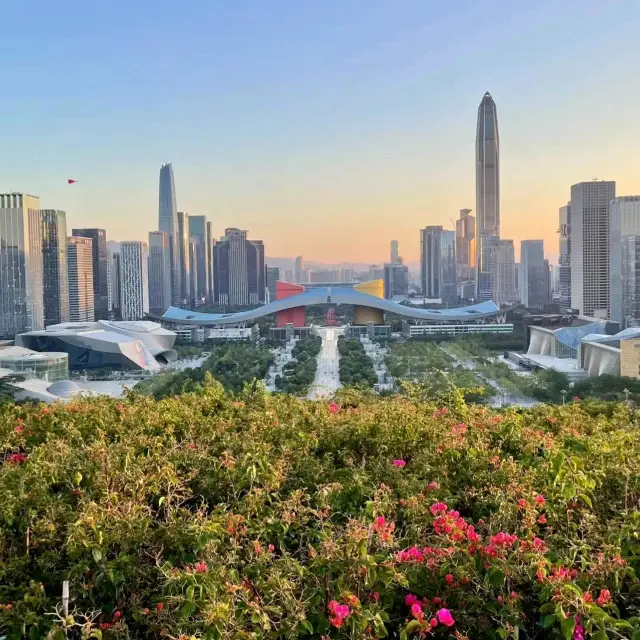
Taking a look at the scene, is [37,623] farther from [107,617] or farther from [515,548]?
[515,548]

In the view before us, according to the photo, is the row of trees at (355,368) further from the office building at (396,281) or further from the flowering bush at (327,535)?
the office building at (396,281)

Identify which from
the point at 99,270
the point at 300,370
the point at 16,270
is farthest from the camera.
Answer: the point at 99,270

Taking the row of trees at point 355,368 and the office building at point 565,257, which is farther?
the office building at point 565,257

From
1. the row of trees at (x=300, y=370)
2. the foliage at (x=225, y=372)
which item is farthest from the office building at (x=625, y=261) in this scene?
the foliage at (x=225, y=372)

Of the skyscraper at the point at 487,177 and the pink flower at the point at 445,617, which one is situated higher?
the skyscraper at the point at 487,177

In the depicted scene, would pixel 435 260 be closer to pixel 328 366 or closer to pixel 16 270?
pixel 16 270

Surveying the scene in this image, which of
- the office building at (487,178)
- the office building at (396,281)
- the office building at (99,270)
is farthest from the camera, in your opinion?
the office building at (396,281)

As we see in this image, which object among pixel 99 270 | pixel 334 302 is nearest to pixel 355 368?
pixel 334 302
